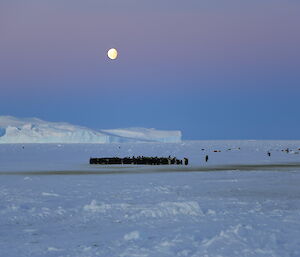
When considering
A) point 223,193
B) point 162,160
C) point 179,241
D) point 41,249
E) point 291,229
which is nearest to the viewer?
point 41,249

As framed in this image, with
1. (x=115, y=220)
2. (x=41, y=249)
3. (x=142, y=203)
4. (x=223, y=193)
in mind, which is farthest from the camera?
(x=223, y=193)

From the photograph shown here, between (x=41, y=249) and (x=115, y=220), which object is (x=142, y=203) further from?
(x=41, y=249)

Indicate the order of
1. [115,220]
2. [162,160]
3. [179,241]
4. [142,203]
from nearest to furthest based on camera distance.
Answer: [179,241] < [115,220] < [142,203] < [162,160]

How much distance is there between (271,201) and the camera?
92.1 ft

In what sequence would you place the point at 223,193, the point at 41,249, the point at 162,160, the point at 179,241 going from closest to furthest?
the point at 41,249
the point at 179,241
the point at 223,193
the point at 162,160

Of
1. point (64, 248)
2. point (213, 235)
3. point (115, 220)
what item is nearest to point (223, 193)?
point (115, 220)

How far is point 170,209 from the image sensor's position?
2419 cm

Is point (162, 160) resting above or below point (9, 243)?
above

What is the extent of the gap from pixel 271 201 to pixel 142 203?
7169mm

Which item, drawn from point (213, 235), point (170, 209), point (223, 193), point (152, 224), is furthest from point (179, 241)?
point (223, 193)

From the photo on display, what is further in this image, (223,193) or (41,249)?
(223,193)

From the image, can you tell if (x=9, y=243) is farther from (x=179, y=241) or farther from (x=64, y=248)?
(x=179, y=241)

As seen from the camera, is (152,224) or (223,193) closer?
(152,224)

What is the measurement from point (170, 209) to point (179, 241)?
677cm
